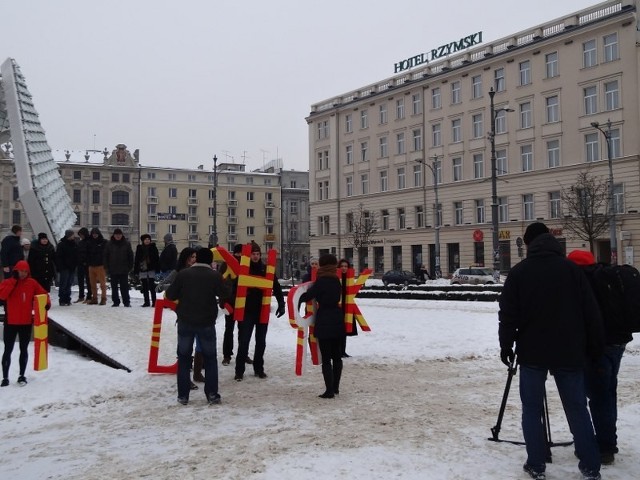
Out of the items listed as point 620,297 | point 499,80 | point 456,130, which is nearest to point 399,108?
point 456,130

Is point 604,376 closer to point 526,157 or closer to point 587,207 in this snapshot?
point 587,207

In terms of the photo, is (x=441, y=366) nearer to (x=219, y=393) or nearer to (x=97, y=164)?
(x=219, y=393)

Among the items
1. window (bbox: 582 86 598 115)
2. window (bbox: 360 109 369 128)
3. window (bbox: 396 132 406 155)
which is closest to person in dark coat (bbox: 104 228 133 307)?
window (bbox: 582 86 598 115)

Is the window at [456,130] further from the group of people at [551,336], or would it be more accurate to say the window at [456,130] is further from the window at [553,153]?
the group of people at [551,336]

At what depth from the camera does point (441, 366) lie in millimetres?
12477

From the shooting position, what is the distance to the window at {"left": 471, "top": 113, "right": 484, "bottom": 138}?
5816 cm

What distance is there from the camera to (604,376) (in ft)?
18.7

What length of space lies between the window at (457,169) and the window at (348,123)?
14928 millimetres

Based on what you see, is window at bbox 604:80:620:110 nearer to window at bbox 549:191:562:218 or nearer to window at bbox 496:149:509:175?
window at bbox 549:191:562:218

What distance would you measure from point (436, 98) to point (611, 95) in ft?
57.4

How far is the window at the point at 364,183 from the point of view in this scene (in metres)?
69.9

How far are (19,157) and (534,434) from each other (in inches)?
901

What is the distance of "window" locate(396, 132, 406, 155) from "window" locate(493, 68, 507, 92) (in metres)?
11.6

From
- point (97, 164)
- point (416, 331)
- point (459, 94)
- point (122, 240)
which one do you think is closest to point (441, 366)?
point (416, 331)
